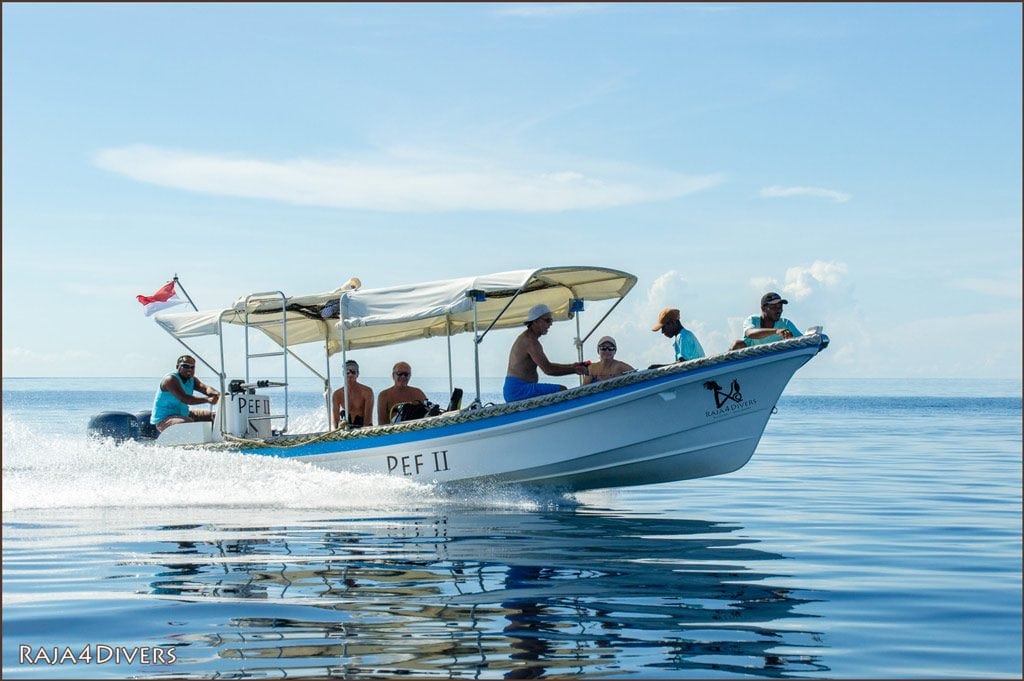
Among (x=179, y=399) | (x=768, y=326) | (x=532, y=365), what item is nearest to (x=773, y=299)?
(x=768, y=326)

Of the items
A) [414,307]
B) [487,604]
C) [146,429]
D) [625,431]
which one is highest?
[414,307]

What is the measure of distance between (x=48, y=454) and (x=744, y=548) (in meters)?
10.5

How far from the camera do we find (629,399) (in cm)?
1152

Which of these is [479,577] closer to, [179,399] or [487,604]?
[487,604]

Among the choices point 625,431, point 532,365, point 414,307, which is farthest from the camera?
point 414,307

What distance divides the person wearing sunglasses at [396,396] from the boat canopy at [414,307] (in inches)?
29.5

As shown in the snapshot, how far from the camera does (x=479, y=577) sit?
808 cm

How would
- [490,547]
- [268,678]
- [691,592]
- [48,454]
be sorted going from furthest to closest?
[48,454] → [490,547] → [691,592] → [268,678]

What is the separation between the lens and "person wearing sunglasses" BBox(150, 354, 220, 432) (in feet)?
50.6

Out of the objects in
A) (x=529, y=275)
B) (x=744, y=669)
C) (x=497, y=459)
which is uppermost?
(x=529, y=275)

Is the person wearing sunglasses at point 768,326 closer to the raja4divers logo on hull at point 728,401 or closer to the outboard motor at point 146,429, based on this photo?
the raja4divers logo on hull at point 728,401

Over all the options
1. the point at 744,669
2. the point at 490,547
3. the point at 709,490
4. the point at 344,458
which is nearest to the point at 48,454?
the point at 344,458

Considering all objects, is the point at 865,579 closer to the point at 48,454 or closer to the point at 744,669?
the point at 744,669

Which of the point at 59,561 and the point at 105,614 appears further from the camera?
the point at 59,561
